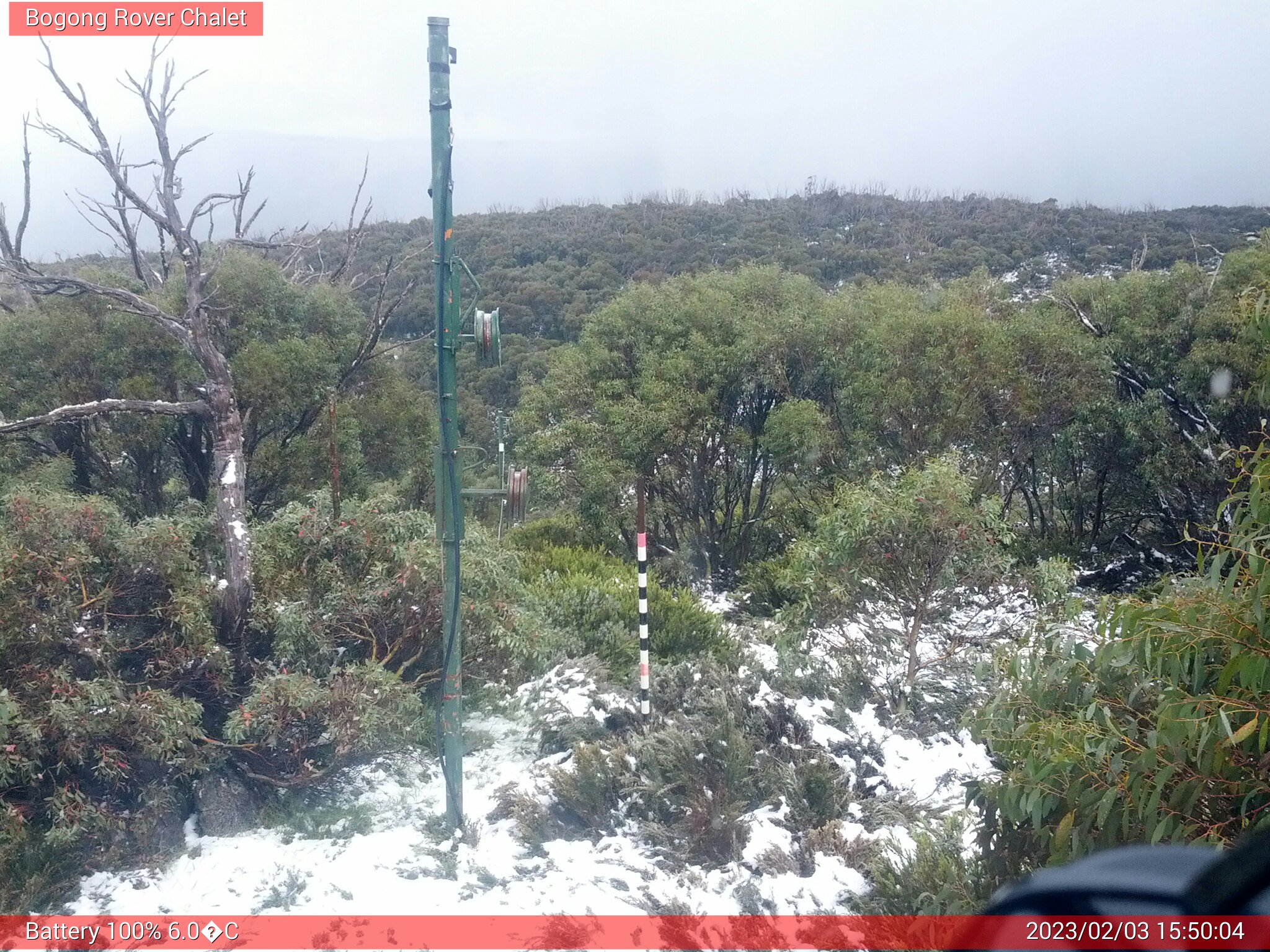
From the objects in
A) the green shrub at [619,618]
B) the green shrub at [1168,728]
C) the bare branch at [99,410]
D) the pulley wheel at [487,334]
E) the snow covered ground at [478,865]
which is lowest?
the snow covered ground at [478,865]

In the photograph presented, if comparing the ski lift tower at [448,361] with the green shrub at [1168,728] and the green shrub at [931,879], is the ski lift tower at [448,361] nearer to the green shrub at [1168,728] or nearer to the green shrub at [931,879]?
the green shrub at [931,879]

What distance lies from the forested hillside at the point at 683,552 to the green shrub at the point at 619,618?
4 centimetres

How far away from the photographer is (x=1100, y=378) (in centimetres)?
991

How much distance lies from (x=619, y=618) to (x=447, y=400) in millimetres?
3206

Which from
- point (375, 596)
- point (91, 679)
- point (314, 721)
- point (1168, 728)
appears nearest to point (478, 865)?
point (314, 721)

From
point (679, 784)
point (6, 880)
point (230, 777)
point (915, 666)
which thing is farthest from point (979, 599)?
point (6, 880)

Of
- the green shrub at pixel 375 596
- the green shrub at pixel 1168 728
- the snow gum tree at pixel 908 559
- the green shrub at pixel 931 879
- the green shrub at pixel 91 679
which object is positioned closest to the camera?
the green shrub at pixel 1168 728

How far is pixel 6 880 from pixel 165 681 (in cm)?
111

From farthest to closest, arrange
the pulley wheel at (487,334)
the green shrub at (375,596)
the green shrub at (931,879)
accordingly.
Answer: the green shrub at (375,596), the pulley wheel at (487,334), the green shrub at (931,879)

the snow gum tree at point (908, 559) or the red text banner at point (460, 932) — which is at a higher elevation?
the snow gum tree at point (908, 559)

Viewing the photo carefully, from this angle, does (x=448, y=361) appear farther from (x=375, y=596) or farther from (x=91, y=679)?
(x=91, y=679)

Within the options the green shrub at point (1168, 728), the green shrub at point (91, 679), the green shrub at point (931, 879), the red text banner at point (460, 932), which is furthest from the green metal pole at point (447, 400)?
the green shrub at point (1168, 728)

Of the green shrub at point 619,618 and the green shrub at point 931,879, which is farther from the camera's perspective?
the green shrub at point 619,618

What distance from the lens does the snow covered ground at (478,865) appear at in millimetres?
3832
